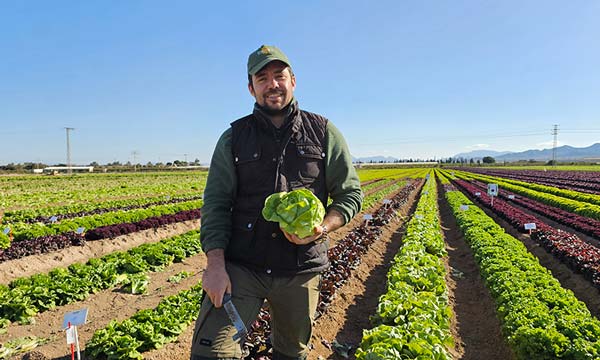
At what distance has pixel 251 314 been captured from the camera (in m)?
2.85

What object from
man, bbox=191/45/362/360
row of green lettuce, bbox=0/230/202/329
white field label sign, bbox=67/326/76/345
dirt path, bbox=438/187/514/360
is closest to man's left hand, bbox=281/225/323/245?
man, bbox=191/45/362/360

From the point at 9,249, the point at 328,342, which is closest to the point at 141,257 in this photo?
the point at 9,249

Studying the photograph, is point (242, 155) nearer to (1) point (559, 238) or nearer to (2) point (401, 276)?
(2) point (401, 276)

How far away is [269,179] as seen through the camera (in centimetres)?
294

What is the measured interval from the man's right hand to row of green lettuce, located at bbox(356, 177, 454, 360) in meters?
2.11

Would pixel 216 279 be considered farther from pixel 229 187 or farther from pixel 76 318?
pixel 76 318

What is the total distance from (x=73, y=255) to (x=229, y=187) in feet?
33.2

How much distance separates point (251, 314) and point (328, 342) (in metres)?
3.58

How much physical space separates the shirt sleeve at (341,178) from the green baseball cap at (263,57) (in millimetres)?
674

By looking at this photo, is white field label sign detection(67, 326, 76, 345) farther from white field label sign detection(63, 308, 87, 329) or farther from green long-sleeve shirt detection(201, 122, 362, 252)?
green long-sleeve shirt detection(201, 122, 362, 252)

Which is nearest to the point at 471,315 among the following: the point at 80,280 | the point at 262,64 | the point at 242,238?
the point at 242,238

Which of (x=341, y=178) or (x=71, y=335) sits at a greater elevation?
(x=341, y=178)

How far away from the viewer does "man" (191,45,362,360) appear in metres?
2.86

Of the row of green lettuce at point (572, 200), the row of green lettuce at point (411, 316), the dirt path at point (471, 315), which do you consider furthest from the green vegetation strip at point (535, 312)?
the row of green lettuce at point (572, 200)
